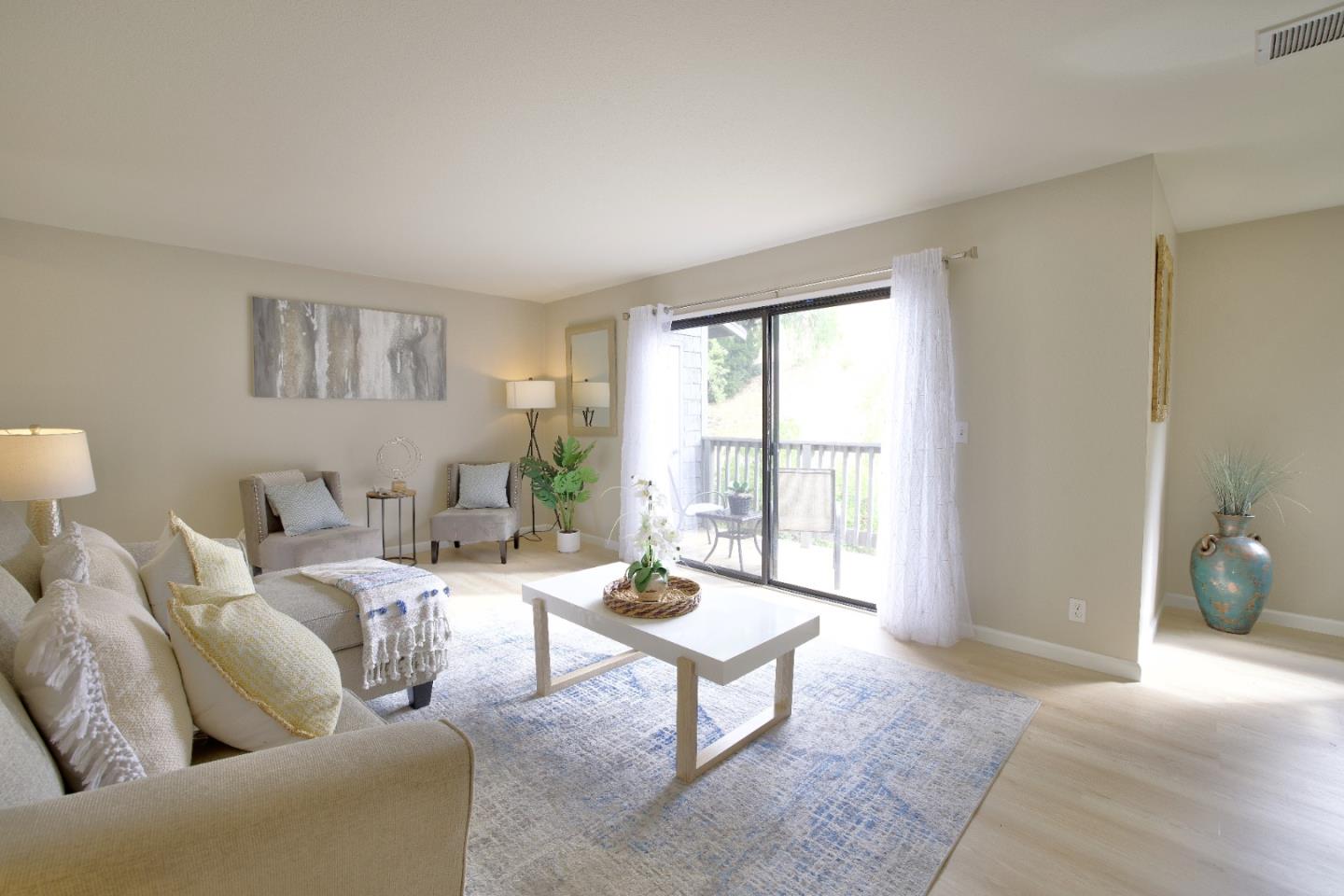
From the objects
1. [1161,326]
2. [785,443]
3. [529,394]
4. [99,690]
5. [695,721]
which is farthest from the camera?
[529,394]

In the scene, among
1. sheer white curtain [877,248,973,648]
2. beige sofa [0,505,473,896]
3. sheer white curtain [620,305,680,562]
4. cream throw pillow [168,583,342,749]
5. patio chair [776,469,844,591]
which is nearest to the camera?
beige sofa [0,505,473,896]

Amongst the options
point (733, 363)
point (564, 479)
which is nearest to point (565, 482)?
point (564, 479)

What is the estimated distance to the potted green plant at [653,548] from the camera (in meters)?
2.43

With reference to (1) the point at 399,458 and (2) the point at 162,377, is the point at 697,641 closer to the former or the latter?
(1) the point at 399,458

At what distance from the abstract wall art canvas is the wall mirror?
116cm

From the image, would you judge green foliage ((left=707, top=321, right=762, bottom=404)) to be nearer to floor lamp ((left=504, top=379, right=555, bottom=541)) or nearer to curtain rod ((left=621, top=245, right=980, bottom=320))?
curtain rod ((left=621, top=245, right=980, bottom=320))

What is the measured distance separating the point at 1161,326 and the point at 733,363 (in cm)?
253

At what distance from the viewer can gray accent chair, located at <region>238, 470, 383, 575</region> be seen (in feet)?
12.5

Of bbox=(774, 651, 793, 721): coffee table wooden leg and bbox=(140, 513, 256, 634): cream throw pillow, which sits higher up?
bbox=(140, 513, 256, 634): cream throw pillow

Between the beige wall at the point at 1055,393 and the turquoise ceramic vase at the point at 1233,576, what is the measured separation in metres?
1.07

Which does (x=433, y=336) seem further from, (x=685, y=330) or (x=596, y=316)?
(x=685, y=330)

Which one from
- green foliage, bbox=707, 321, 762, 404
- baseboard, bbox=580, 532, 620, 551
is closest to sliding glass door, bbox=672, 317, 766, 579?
green foliage, bbox=707, 321, 762, 404

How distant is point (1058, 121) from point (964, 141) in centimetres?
33

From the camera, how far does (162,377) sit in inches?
155
